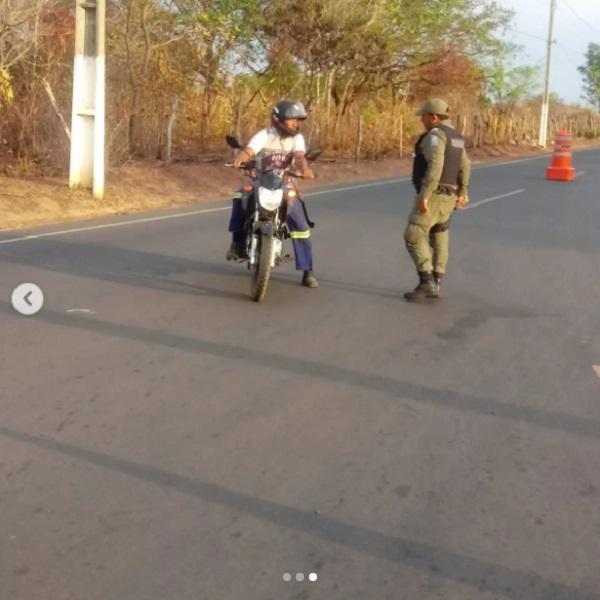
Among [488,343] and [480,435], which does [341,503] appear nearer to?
[480,435]

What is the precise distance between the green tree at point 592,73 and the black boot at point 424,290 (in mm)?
88816

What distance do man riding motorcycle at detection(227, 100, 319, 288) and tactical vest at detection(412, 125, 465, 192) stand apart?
0.98 metres

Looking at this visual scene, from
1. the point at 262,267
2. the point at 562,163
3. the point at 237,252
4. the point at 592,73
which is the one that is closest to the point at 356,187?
the point at 562,163

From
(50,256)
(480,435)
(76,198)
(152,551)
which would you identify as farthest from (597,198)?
(152,551)

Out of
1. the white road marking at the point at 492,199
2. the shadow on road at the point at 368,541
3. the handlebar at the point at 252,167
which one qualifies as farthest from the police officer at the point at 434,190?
the white road marking at the point at 492,199

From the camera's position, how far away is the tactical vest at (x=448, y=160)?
8875 millimetres

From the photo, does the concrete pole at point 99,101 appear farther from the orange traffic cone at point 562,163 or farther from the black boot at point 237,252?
the orange traffic cone at point 562,163

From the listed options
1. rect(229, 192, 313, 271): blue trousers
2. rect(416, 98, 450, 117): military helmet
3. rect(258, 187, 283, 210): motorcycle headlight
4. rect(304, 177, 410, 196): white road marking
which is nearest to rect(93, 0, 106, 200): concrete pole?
rect(304, 177, 410, 196): white road marking

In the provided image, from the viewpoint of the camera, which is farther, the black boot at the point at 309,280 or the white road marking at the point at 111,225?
the white road marking at the point at 111,225

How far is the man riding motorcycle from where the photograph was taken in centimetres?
873

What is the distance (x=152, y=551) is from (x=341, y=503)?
94 cm

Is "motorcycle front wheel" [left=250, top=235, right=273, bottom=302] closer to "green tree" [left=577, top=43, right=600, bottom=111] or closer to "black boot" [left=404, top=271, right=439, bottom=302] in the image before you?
"black boot" [left=404, top=271, right=439, bottom=302]

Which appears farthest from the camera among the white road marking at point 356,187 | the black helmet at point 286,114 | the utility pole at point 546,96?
the utility pole at point 546,96

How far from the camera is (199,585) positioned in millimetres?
3611
